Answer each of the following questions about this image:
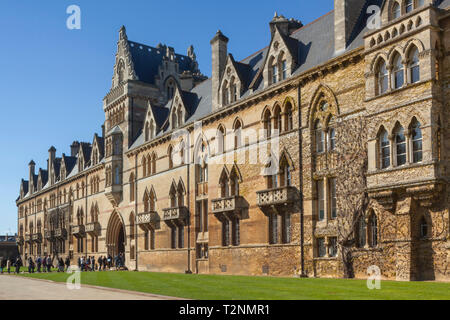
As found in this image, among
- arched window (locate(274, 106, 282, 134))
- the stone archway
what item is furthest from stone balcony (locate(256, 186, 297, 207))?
the stone archway

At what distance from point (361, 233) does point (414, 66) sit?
304 inches

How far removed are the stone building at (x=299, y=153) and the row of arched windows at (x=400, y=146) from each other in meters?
0.05

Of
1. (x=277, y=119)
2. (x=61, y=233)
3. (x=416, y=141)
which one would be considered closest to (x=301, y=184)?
(x=277, y=119)

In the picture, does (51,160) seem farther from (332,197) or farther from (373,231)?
(373,231)

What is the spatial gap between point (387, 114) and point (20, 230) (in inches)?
3210

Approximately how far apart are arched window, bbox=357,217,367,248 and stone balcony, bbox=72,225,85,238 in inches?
1679

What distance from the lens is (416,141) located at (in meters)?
23.2

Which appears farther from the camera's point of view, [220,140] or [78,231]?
[78,231]

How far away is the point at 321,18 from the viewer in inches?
1304

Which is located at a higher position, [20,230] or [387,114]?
[387,114]
